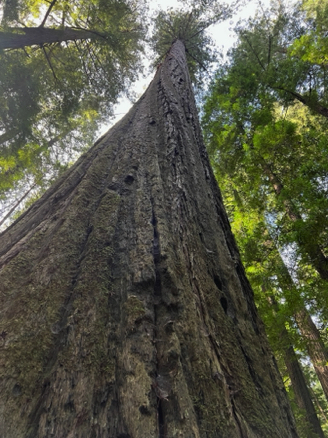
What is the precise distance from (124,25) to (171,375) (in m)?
11.0

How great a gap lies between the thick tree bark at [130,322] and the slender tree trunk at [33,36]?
5218 millimetres

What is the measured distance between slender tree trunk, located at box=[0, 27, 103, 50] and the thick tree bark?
5218 mm

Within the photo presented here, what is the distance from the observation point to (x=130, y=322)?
115cm

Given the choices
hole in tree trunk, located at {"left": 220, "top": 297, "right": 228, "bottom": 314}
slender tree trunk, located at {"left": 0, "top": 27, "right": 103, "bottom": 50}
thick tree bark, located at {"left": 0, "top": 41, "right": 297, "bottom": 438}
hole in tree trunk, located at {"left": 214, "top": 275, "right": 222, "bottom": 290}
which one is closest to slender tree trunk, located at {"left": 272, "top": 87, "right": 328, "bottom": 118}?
slender tree trunk, located at {"left": 0, "top": 27, "right": 103, "bottom": 50}

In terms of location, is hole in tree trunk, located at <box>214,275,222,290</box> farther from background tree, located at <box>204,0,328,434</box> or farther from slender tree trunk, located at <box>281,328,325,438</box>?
slender tree trunk, located at <box>281,328,325,438</box>

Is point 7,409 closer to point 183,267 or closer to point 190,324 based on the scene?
point 190,324

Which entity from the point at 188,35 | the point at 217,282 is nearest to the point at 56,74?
the point at 188,35

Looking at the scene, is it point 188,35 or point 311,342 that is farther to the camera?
point 188,35

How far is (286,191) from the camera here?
4766 millimetres

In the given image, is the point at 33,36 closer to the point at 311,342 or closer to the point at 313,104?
the point at 313,104

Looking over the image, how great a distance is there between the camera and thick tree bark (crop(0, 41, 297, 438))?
908mm

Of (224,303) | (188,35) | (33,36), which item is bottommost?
(224,303)

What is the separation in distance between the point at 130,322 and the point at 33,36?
7.21 metres

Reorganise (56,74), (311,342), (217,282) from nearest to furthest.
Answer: (217,282) → (311,342) → (56,74)
